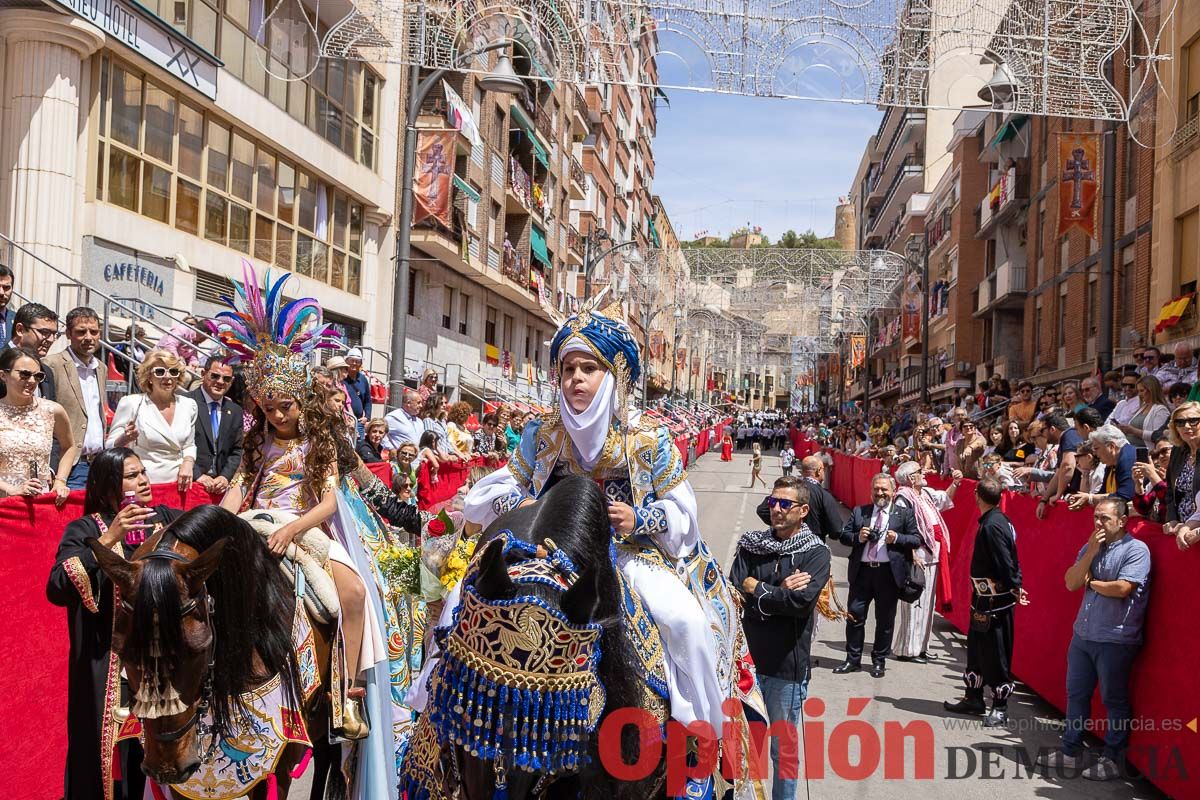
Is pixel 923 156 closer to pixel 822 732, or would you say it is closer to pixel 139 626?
pixel 822 732

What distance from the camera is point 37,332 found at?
771cm

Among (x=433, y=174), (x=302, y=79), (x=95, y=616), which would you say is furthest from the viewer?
(x=433, y=174)

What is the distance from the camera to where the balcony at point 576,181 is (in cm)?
4869

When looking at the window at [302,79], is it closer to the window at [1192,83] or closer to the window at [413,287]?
the window at [413,287]

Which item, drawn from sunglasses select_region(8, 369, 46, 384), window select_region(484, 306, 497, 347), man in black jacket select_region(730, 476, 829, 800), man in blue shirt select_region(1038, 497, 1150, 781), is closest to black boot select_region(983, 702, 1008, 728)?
man in blue shirt select_region(1038, 497, 1150, 781)

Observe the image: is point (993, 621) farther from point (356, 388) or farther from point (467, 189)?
point (467, 189)

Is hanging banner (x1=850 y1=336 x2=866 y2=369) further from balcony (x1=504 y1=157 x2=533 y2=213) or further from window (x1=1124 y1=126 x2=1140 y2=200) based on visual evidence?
window (x1=1124 y1=126 x2=1140 y2=200)

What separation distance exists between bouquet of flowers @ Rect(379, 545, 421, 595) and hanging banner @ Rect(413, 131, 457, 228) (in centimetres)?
2051

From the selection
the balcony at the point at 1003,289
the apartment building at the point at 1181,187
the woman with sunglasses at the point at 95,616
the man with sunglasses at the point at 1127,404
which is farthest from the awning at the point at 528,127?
the woman with sunglasses at the point at 95,616

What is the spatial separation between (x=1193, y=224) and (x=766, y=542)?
57.6 ft

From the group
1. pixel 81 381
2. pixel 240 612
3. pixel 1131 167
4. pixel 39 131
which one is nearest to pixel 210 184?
pixel 39 131

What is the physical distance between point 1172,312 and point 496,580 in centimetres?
2026

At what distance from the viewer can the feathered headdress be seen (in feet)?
17.5

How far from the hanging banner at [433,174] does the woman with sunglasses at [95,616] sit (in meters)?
21.6
